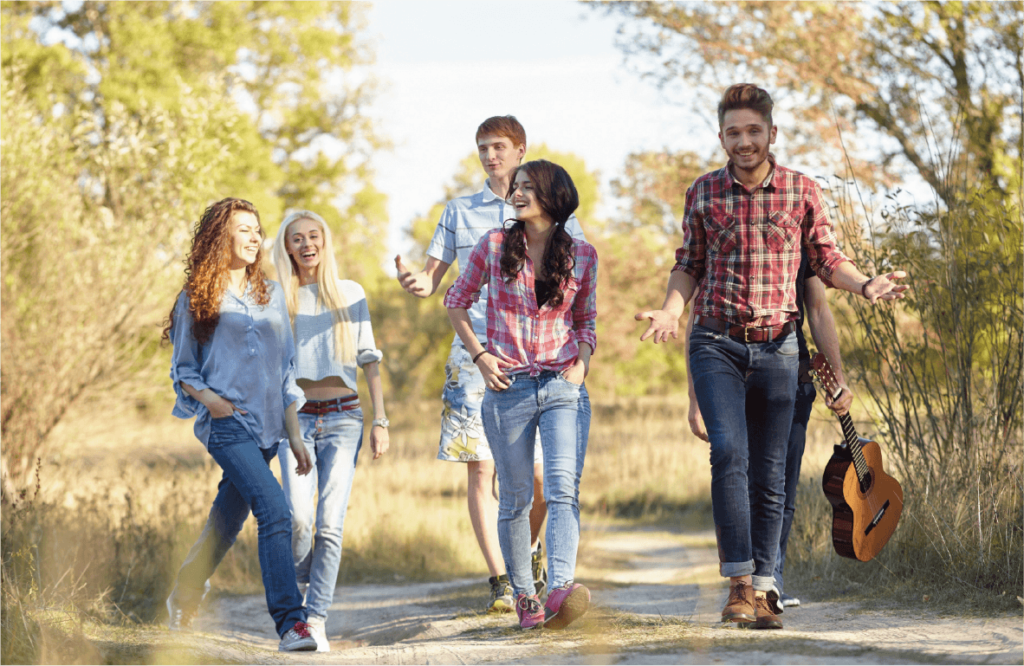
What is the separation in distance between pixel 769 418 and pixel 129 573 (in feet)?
13.8

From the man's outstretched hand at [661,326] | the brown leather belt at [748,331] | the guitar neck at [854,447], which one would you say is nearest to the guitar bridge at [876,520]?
the guitar neck at [854,447]

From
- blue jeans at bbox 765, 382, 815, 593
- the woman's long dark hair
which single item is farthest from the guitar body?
the woman's long dark hair

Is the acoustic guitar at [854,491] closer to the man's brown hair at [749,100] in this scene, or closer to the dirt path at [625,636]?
the dirt path at [625,636]

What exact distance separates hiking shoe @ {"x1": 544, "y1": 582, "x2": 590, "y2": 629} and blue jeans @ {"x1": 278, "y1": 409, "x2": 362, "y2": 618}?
1.26 metres

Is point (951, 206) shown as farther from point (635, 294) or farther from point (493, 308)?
point (635, 294)

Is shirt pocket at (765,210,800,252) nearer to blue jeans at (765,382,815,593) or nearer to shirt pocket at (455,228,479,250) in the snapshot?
blue jeans at (765,382,815,593)

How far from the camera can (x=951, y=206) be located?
18.1 feet

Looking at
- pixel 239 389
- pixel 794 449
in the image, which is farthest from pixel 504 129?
pixel 794 449

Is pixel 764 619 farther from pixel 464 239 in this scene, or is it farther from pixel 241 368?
pixel 241 368

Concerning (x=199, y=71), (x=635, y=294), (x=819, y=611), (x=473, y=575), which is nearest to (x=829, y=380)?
(x=819, y=611)

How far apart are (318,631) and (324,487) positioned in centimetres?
67

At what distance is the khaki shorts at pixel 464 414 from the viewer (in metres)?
5.22

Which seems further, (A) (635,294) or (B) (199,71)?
(A) (635,294)

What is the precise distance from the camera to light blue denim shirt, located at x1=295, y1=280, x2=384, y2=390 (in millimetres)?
5000
